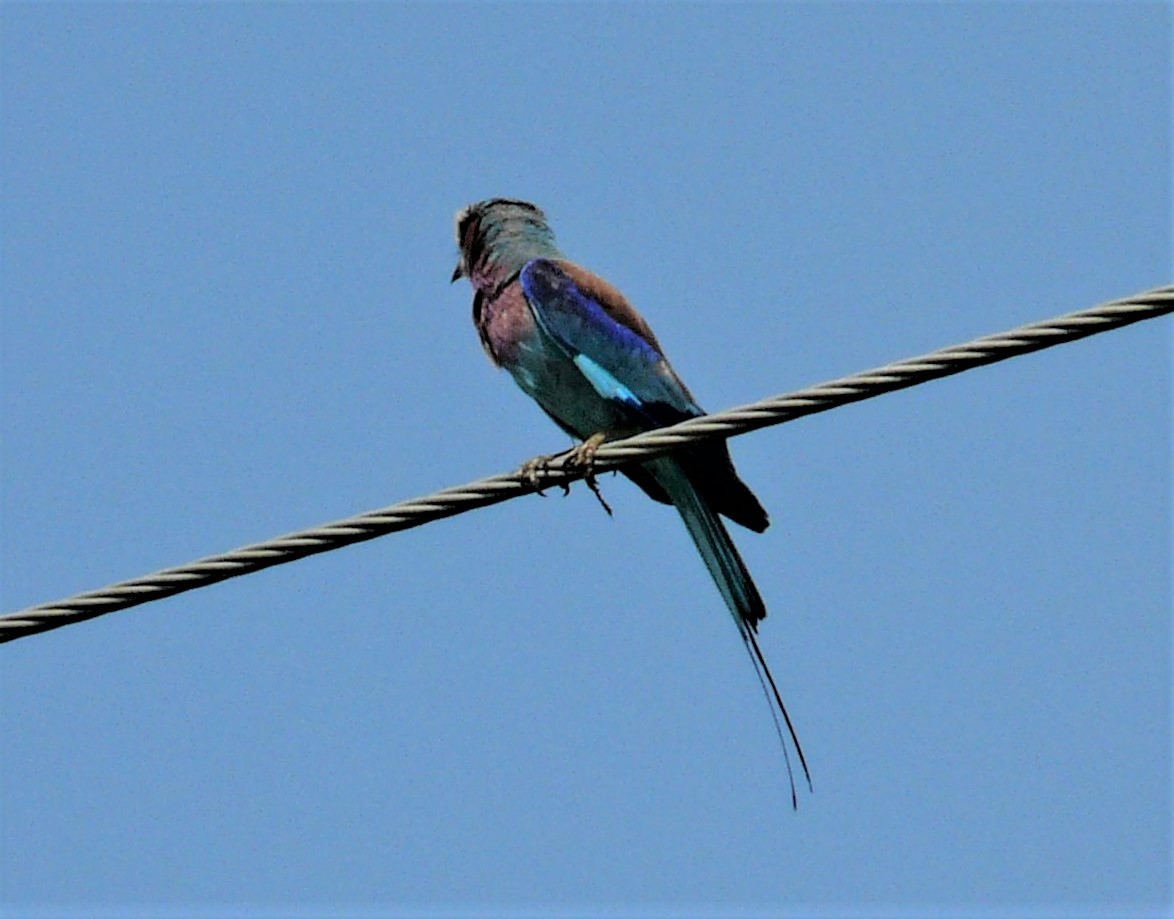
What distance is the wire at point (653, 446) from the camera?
3.72 metres

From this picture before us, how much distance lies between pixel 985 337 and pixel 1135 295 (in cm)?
29

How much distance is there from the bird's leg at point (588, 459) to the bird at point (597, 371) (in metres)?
0.01

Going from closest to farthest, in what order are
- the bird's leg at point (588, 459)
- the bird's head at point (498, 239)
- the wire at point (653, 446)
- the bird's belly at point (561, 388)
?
the wire at point (653, 446), the bird's leg at point (588, 459), the bird's belly at point (561, 388), the bird's head at point (498, 239)

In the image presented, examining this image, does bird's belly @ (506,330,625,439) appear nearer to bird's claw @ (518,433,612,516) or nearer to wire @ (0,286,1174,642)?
bird's claw @ (518,433,612,516)

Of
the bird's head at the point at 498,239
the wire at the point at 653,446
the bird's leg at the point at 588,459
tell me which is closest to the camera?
the wire at the point at 653,446

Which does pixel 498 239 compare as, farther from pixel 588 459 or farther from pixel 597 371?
pixel 588 459

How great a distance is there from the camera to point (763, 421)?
4.00m

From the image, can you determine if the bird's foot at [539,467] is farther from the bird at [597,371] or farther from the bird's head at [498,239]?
the bird's head at [498,239]

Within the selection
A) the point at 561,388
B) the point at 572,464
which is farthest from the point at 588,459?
the point at 561,388

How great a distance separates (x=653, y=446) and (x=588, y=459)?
2.80ft

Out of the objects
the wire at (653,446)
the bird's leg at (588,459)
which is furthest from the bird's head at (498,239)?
the wire at (653,446)

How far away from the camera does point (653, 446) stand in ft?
14.1

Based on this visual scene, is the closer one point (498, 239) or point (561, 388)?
point (561, 388)

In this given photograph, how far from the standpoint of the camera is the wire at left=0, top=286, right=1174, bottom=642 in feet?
12.2
